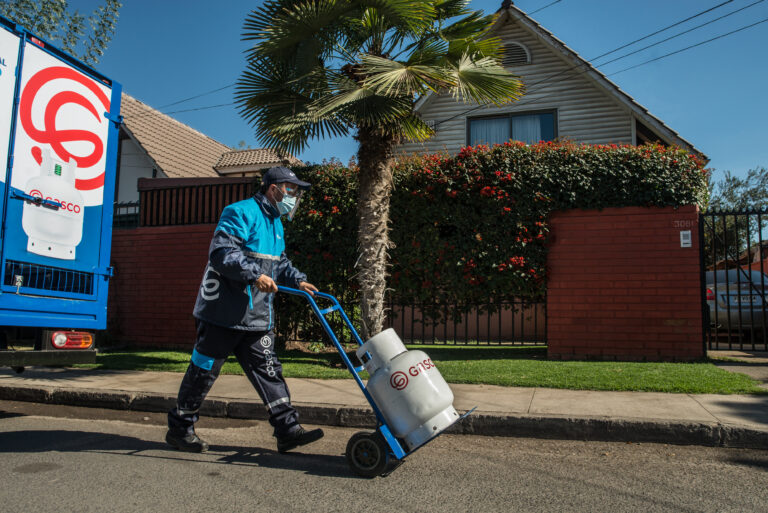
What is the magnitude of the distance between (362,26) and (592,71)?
8.33m

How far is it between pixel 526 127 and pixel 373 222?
8613 millimetres

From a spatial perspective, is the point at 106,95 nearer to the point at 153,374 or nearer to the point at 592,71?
the point at 153,374

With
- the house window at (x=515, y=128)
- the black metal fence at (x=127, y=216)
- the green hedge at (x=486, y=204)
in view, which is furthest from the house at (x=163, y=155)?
the green hedge at (x=486, y=204)

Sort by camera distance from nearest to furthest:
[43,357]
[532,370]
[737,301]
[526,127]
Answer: [43,357] → [532,370] → [737,301] → [526,127]

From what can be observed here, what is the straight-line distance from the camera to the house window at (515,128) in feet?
48.7

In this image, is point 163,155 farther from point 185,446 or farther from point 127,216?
point 185,446

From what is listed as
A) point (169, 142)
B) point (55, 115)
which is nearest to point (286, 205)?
point (55, 115)

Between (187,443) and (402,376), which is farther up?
(402,376)

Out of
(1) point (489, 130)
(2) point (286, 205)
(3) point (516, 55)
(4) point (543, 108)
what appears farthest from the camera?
(3) point (516, 55)

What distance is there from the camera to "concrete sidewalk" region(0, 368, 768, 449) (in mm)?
4262

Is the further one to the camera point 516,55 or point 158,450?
point 516,55

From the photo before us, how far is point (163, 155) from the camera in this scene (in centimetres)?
1897

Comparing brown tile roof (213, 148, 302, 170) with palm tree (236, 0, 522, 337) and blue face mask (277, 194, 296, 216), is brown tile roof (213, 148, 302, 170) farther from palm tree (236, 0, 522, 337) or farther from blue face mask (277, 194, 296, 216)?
blue face mask (277, 194, 296, 216)

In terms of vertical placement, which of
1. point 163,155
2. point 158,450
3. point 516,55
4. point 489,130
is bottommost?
point 158,450
